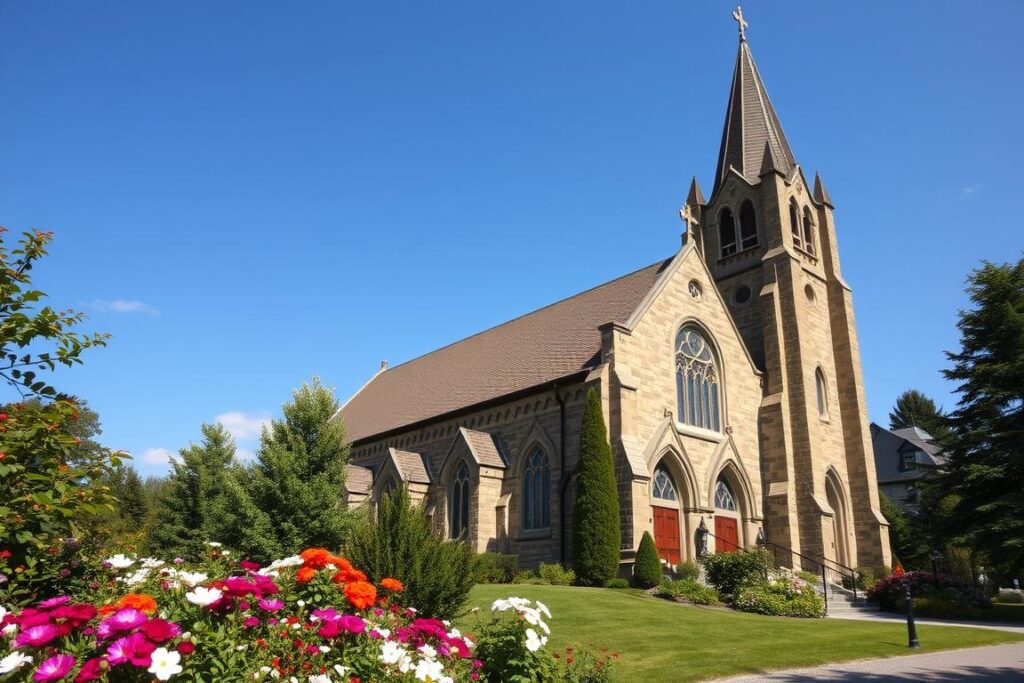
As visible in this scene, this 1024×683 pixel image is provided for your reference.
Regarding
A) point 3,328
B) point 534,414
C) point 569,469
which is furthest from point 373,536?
point 534,414

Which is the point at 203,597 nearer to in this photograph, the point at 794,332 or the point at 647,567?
the point at 647,567

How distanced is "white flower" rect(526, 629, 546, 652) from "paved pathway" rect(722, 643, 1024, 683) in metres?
4.66

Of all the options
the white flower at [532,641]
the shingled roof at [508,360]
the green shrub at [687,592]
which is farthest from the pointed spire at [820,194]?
the white flower at [532,641]

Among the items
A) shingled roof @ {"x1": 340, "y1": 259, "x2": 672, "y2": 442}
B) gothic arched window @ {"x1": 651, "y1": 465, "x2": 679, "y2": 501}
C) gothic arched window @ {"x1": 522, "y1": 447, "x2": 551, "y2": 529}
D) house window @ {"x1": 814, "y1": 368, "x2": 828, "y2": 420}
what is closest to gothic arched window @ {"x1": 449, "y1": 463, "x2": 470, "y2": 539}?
shingled roof @ {"x1": 340, "y1": 259, "x2": 672, "y2": 442}

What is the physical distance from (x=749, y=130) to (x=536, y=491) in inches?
862

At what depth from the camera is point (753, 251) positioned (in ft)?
107

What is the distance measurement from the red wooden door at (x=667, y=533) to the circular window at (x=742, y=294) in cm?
1176

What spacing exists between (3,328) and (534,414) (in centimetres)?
1972

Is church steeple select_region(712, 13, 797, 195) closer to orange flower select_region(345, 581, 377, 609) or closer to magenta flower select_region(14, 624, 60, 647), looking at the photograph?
orange flower select_region(345, 581, 377, 609)

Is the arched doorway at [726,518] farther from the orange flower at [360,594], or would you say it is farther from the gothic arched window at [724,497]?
the orange flower at [360,594]

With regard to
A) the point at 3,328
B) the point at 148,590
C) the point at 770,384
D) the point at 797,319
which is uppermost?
the point at 797,319

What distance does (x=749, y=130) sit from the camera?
1430 inches

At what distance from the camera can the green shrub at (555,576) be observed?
68.8 feet

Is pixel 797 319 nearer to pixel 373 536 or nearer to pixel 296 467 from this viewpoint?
pixel 296 467
